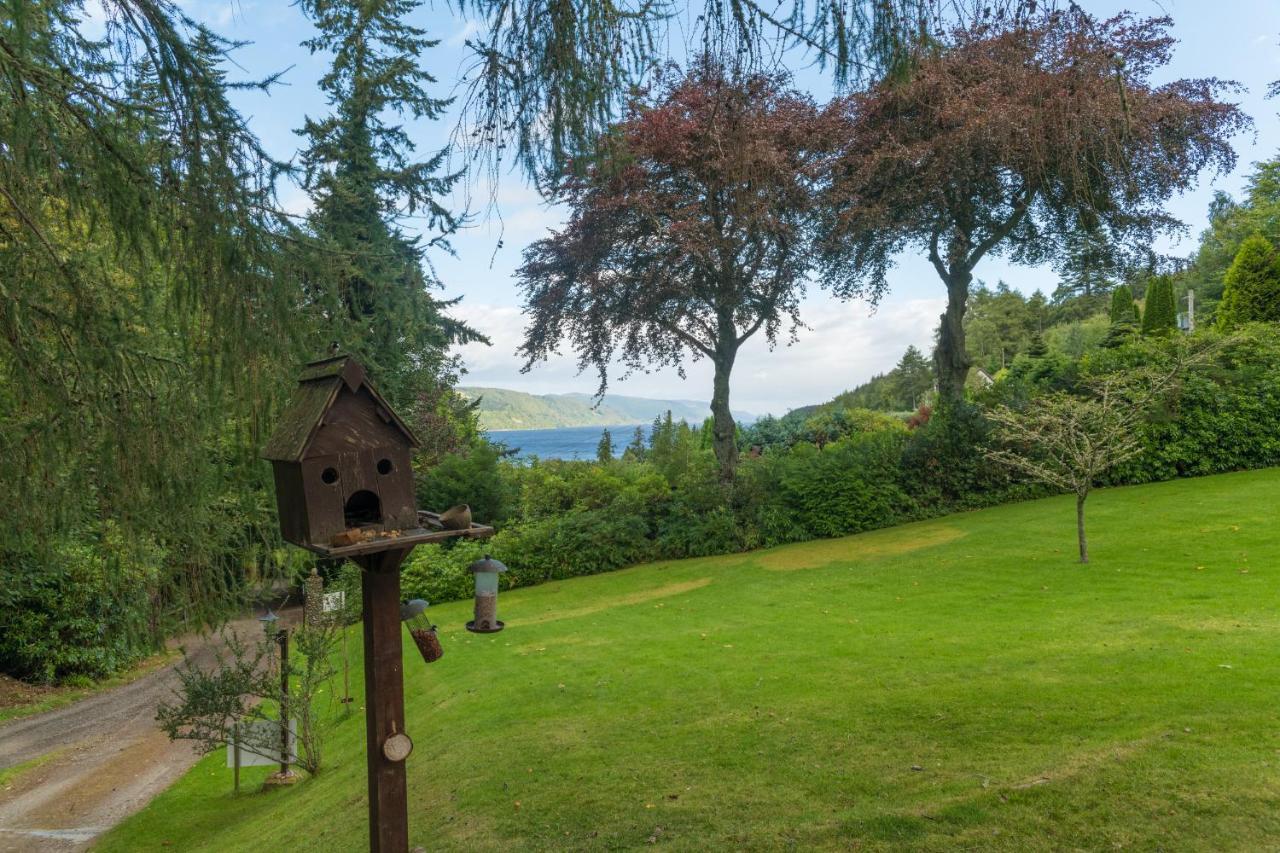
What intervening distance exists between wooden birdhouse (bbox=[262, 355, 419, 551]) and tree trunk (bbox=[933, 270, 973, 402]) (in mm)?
14611

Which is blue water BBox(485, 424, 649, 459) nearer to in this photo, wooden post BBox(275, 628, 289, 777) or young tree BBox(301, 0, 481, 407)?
young tree BBox(301, 0, 481, 407)

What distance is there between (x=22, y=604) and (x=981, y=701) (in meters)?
Answer: 13.4

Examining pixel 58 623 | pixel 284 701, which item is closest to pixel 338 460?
pixel 284 701

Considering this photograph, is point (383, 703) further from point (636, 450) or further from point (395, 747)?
point (636, 450)

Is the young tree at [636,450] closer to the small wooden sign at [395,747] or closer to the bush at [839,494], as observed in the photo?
the bush at [839,494]

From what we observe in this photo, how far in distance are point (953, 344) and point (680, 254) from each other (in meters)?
6.49

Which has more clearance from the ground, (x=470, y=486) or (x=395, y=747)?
(x=470, y=486)

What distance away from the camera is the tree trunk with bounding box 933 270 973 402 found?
16094 mm

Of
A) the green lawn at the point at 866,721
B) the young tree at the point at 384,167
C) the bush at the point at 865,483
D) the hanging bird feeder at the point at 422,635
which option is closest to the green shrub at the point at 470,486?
the bush at the point at 865,483

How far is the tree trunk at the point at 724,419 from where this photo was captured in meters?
15.8

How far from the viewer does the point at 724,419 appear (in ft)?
52.2

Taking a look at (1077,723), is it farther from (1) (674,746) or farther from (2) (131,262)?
(2) (131,262)

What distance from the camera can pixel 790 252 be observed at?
1480 centimetres

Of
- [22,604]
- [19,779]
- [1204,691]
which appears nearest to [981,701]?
[1204,691]
